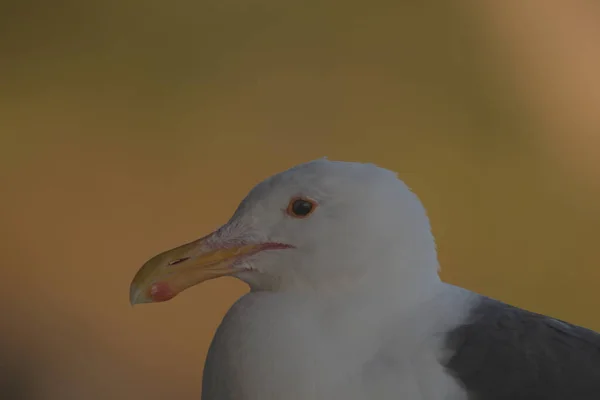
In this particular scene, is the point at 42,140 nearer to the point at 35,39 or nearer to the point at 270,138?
the point at 35,39

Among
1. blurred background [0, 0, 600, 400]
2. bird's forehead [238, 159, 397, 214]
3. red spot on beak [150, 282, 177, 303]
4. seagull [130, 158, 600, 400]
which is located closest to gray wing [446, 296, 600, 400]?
seagull [130, 158, 600, 400]

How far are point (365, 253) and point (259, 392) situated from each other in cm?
20

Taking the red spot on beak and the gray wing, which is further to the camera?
the red spot on beak

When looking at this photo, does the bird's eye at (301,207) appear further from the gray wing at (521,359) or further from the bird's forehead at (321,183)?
the gray wing at (521,359)

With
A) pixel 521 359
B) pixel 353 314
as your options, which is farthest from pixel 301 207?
pixel 521 359

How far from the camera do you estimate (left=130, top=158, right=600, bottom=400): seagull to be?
611 millimetres

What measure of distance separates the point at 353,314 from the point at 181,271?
0.74ft

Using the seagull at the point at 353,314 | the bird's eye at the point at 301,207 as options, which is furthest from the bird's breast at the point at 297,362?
the bird's eye at the point at 301,207

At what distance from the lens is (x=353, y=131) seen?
1371mm

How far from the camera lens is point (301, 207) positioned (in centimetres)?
71

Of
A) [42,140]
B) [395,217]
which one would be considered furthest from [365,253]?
[42,140]

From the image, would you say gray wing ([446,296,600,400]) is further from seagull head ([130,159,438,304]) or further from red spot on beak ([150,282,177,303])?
red spot on beak ([150,282,177,303])

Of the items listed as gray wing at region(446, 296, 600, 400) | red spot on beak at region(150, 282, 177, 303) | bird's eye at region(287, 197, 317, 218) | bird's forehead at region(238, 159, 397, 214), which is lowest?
gray wing at region(446, 296, 600, 400)

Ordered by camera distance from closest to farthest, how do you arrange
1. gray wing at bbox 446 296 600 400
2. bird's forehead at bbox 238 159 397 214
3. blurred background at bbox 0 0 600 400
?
gray wing at bbox 446 296 600 400 < bird's forehead at bbox 238 159 397 214 < blurred background at bbox 0 0 600 400
